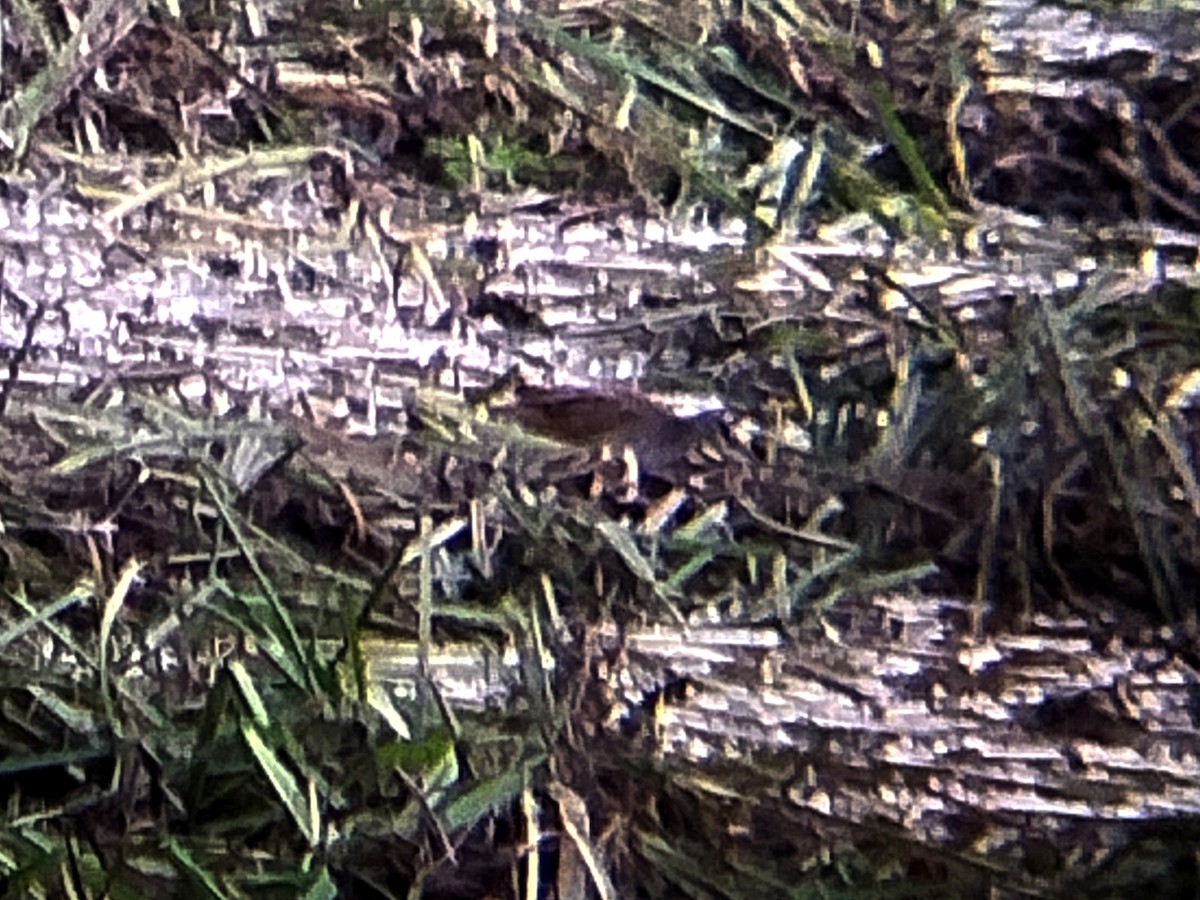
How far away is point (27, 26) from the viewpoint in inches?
29.7

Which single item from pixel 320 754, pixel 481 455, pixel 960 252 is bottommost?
pixel 320 754

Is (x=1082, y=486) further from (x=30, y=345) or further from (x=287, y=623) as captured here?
(x=30, y=345)

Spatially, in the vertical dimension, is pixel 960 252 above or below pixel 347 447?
above

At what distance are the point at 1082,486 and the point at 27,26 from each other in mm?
582

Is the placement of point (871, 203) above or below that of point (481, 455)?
above

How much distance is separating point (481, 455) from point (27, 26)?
33 cm

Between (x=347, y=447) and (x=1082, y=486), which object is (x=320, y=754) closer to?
(x=347, y=447)

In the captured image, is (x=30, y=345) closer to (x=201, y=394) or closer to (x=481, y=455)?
(x=201, y=394)

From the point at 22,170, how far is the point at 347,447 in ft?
0.74

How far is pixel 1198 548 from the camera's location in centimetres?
66

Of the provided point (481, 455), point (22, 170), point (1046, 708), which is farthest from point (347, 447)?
point (1046, 708)

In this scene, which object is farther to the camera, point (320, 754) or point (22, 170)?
point (22, 170)

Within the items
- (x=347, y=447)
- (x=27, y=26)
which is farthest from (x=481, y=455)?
(x=27, y=26)

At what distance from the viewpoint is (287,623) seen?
65cm
